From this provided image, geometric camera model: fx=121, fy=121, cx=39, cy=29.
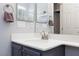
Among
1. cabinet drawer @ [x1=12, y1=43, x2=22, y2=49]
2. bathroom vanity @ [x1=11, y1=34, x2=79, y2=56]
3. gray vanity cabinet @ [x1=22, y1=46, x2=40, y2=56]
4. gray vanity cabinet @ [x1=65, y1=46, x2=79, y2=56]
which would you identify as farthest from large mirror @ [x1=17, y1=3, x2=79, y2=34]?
gray vanity cabinet @ [x1=22, y1=46, x2=40, y2=56]

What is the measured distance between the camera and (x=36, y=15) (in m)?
2.16

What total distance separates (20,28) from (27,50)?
0.61 metres

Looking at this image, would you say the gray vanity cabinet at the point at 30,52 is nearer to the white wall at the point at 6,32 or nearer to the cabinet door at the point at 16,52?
the cabinet door at the point at 16,52

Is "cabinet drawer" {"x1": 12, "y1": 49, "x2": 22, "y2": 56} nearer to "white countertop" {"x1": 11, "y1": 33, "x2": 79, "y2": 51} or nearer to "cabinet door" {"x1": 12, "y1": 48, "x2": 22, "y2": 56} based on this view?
→ "cabinet door" {"x1": 12, "y1": 48, "x2": 22, "y2": 56}

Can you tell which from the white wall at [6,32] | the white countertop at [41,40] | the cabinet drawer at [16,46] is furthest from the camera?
the white wall at [6,32]

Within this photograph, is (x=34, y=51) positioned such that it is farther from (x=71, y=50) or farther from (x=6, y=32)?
(x=6, y=32)

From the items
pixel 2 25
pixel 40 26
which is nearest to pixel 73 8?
pixel 40 26

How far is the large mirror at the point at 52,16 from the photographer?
178 cm

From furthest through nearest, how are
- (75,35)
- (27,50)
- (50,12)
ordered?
(50,12), (75,35), (27,50)

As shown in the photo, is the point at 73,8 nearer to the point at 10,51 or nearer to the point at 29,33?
the point at 29,33

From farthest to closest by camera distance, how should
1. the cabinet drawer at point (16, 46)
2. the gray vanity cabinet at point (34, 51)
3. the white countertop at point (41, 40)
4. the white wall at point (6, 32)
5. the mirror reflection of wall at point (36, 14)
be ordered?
the mirror reflection of wall at point (36, 14), the white wall at point (6, 32), the cabinet drawer at point (16, 46), the white countertop at point (41, 40), the gray vanity cabinet at point (34, 51)

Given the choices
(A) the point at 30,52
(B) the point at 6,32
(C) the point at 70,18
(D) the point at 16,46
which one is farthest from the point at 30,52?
(C) the point at 70,18

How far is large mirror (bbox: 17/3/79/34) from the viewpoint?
178 cm

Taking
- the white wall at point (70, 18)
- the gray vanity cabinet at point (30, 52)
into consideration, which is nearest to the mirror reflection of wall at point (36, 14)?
the white wall at point (70, 18)
